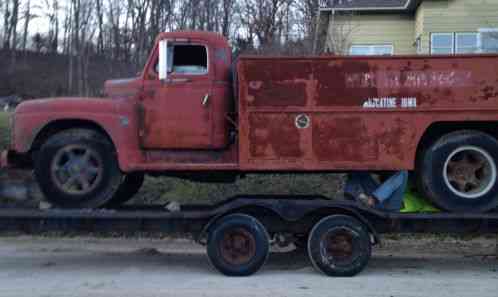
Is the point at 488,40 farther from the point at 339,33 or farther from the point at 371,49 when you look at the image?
the point at 339,33

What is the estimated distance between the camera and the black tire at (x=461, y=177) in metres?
8.97

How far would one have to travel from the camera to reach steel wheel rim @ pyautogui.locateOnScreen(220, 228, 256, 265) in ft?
29.2

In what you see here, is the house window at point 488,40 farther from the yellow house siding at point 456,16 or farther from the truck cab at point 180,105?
the truck cab at point 180,105

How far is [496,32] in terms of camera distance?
24078 mm

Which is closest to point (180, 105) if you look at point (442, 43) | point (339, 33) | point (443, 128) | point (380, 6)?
point (443, 128)

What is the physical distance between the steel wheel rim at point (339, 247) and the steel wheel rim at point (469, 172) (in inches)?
53.8

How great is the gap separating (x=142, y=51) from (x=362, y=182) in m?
29.1

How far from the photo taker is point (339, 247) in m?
8.88

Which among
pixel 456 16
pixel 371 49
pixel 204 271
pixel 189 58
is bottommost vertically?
pixel 204 271

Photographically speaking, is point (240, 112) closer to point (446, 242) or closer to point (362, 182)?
point (362, 182)

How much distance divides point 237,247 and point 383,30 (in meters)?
19.5

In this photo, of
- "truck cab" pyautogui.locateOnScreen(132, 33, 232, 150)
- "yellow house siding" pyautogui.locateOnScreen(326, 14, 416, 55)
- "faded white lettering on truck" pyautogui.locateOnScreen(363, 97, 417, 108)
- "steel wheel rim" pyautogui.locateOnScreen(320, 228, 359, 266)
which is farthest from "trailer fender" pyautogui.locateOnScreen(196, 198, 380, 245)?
"yellow house siding" pyautogui.locateOnScreen(326, 14, 416, 55)

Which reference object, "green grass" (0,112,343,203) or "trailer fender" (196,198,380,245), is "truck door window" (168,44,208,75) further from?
"green grass" (0,112,343,203)

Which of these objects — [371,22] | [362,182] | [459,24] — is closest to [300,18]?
[371,22]
